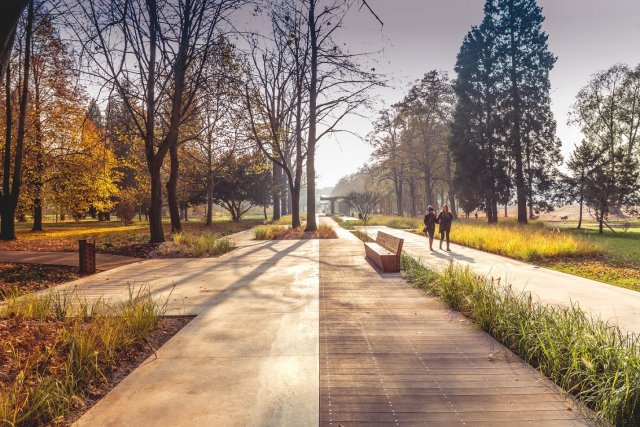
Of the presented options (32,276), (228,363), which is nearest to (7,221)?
(32,276)

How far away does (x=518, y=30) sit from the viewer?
96.3ft

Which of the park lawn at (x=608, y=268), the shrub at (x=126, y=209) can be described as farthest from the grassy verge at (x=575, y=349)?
the shrub at (x=126, y=209)

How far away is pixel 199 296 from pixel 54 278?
444cm

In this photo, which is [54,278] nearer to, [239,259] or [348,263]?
[239,259]

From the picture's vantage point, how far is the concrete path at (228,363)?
288 cm

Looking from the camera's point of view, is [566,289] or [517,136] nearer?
[566,289]

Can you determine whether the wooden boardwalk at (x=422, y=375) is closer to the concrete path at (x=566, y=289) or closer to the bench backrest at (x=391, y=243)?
the concrete path at (x=566, y=289)

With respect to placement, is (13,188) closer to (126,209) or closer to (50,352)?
(126,209)

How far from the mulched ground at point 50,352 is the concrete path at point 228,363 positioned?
152 millimetres

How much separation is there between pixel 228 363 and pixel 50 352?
5.67 ft

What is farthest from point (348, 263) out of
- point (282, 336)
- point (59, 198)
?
point (59, 198)

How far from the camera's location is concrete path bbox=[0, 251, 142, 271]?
10.1 metres

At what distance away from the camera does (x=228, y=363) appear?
12.5 feet

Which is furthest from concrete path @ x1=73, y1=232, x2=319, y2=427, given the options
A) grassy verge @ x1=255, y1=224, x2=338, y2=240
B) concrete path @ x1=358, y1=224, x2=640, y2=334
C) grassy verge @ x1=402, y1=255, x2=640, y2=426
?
grassy verge @ x1=255, y1=224, x2=338, y2=240
